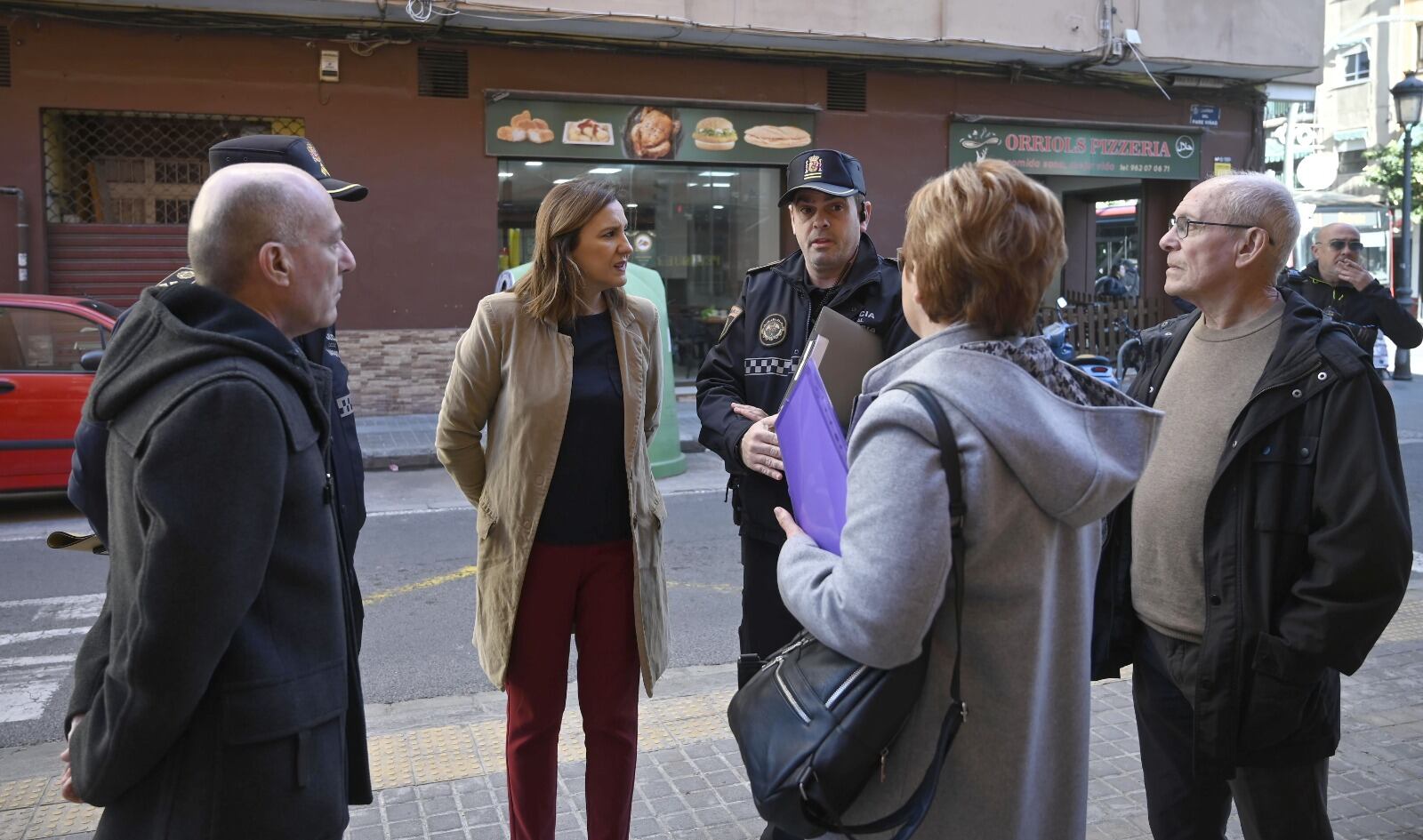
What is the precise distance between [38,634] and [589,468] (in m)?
4.01

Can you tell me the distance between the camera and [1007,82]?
1609cm

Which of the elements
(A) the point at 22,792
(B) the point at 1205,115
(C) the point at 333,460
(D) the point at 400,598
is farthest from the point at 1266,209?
(B) the point at 1205,115

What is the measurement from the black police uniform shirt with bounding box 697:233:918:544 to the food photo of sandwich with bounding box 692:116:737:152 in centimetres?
1142

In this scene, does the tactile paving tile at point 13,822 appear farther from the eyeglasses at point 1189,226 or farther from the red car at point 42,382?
the red car at point 42,382

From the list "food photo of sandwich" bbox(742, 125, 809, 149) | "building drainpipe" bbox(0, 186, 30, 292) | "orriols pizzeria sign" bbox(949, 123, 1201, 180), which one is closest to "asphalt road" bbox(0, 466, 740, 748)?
"building drainpipe" bbox(0, 186, 30, 292)

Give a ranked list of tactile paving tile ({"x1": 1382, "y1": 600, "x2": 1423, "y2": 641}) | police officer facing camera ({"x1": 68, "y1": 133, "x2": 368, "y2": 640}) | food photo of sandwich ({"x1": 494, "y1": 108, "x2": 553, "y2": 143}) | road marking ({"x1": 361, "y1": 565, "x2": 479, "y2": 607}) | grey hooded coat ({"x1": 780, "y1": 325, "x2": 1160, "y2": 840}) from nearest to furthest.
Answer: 1. grey hooded coat ({"x1": 780, "y1": 325, "x2": 1160, "y2": 840})
2. police officer facing camera ({"x1": 68, "y1": 133, "x2": 368, "y2": 640})
3. tactile paving tile ({"x1": 1382, "y1": 600, "x2": 1423, "y2": 641})
4. road marking ({"x1": 361, "y1": 565, "x2": 479, "y2": 607})
5. food photo of sandwich ({"x1": 494, "y1": 108, "x2": 553, "y2": 143})

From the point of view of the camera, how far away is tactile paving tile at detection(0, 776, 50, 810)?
372cm

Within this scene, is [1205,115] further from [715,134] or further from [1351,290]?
[1351,290]

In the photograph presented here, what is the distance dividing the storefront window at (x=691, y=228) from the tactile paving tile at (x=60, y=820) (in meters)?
11.0

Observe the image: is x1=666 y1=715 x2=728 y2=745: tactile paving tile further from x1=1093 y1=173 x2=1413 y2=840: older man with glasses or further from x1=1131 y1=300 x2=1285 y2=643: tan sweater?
x1=1131 y1=300 x2=1285 y2=643: tan sweater

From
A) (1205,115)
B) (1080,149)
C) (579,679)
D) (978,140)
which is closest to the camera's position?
(579,679)

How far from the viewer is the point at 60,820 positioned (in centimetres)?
357

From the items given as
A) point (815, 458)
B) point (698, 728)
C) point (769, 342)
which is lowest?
point (698, 728)

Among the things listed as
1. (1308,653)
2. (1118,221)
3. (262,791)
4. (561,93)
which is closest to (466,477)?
(262,791)
